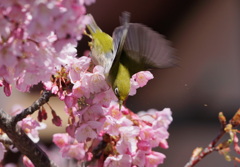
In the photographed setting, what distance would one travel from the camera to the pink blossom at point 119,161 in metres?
1.12

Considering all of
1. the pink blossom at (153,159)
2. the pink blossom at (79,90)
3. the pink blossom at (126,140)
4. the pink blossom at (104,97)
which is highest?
the pink blossom at (79,90)

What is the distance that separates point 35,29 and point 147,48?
0.30 metres

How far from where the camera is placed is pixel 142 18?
10.8 feet

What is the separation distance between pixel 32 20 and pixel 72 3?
72 millimetres

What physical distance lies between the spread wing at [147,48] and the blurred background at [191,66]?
7.03 ft

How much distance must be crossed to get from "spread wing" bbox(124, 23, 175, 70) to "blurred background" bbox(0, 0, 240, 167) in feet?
7.03

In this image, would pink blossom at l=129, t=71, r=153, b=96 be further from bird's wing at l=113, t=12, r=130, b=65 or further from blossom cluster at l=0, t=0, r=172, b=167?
bird's wing at l=113, t=12, r=130, b=65

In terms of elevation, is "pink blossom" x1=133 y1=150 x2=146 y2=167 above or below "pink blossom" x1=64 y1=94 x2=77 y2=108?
below

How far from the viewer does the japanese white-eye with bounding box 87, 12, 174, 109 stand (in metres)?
0.90

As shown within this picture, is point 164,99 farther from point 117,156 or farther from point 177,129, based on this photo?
point 117,156

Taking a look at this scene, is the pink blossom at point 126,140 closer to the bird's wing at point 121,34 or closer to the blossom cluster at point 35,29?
the bird's wing at point 121,34

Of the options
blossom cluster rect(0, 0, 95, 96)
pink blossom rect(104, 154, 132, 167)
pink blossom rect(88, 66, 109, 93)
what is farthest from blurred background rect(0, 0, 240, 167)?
blossom cluster rect(0, 0, 95, 96)

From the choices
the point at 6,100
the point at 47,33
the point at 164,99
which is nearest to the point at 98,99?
the point at 47,33

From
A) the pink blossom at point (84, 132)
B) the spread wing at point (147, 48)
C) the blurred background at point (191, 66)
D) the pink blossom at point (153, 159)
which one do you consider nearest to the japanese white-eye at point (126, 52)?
the spread wing at point (147, 48)
